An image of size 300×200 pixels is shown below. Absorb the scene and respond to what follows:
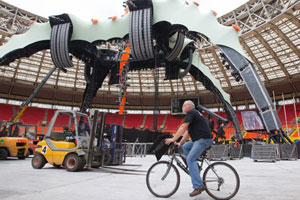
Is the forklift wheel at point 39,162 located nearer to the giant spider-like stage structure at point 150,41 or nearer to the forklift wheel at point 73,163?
the forklift wheel at point 73,163

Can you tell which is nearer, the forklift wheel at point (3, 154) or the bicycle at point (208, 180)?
the bicycle at point (208, 180)

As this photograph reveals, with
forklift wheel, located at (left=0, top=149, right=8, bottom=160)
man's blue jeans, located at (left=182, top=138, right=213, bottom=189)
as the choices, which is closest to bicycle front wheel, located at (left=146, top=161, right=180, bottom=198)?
man's blue jeans, located at (left=182, top=138, right=213, bottom=189)

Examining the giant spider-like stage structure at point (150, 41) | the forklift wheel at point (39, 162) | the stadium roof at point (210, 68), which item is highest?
the stadium roof at point (210, 68)

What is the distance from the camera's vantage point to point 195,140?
416cm

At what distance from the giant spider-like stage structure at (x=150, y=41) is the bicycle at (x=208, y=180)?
13.8 metres

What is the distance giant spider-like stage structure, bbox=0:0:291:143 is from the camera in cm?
1661

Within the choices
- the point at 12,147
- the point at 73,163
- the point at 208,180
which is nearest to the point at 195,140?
the point at 208,180

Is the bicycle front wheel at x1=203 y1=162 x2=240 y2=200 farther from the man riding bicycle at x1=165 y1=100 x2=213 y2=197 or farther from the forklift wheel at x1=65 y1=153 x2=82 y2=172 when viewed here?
the forklift wheel at x1=65 y1=153 x2=82 y2=172

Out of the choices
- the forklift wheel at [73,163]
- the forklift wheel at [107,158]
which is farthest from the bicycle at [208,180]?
the forklift wheel at [107,158]

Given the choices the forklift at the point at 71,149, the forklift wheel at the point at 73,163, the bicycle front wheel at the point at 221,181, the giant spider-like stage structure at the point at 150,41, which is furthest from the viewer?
the giant spider-like stage structure at the point at 150,41

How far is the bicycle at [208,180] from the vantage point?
3.91 meters

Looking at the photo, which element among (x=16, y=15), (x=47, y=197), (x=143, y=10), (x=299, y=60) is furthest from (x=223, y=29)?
(x=16, y=15)

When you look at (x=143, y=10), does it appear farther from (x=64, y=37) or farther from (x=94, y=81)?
(x=94, y=81)

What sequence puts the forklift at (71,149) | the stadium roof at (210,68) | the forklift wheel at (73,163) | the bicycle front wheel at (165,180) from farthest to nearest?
the stadium roof at (210,68) → the forklift at (71,149) → the forklift wheel at (73,163) → the bicycle front wheel at (165,180)
